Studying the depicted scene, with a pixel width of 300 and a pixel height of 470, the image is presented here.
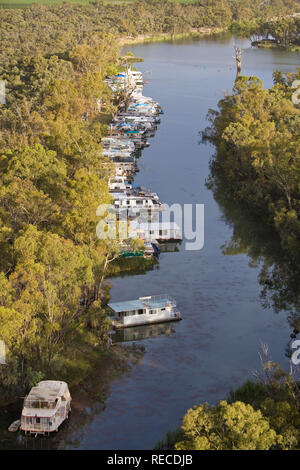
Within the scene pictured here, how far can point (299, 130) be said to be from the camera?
43469 mm

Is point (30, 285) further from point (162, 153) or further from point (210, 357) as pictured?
point (162, 153)

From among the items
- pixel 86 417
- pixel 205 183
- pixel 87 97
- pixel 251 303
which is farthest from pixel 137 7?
pixel 86 417

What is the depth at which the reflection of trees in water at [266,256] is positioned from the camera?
1118 inches

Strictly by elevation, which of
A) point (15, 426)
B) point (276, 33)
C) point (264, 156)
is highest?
point (276, 33)

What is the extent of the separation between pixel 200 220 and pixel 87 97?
2196cm

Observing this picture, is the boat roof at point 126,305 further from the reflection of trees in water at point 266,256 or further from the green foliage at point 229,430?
the green foliage at point 229,430

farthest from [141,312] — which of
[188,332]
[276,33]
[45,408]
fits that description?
[276,33]

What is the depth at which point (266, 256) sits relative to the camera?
108 ft

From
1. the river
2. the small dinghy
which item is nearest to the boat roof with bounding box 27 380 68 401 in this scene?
the small dinghy

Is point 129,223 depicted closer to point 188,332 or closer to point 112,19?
point 188,332

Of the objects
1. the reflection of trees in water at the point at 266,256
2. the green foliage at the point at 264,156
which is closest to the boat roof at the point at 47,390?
the reflection of trees in water at the point at 266,256

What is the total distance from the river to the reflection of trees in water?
0.38 m

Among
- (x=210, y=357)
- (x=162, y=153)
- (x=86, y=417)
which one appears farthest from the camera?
(x=162, y=153)

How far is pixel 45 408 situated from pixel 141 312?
7.07 meters
